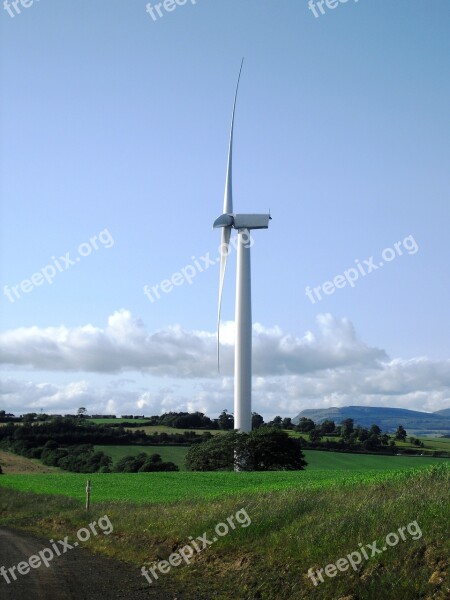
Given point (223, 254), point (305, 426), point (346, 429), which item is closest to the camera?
point (223, 254)

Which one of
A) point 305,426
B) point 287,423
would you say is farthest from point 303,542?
point 287,423

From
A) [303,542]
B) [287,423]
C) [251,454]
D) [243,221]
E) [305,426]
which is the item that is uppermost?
[243,221]

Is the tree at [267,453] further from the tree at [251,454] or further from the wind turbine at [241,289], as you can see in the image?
the wind turbine at [241,289]

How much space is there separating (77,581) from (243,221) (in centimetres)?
7176

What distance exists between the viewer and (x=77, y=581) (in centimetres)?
1573

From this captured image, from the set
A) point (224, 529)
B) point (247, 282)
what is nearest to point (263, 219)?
point (247, 282)

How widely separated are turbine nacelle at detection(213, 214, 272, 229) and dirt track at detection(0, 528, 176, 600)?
211ft

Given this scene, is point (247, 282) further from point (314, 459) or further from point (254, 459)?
point (314, 459)

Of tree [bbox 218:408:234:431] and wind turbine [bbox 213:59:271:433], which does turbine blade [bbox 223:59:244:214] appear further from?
tree [bbox 218:408:234:431]

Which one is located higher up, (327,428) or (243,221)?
(243,221)

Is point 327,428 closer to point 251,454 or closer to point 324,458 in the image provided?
point 324,458

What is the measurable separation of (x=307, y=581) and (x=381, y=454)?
95.0 m

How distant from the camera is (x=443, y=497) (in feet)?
56.4

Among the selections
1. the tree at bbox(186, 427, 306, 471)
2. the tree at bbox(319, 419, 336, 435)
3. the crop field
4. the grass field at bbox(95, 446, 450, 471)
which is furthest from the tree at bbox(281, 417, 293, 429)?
the crop field
